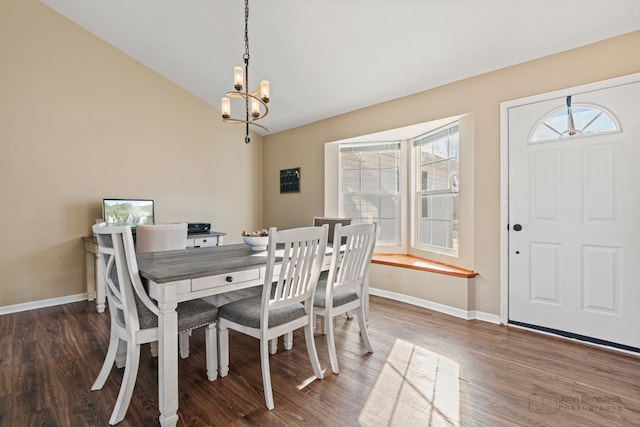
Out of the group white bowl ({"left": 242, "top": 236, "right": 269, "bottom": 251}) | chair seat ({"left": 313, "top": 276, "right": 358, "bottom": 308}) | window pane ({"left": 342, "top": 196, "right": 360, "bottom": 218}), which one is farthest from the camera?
window pane ({"left": 342, "top": 196, "right": 360, "bottom": 218})

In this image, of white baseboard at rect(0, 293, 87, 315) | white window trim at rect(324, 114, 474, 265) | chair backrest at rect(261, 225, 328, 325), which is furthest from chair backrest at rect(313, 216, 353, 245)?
white baseboard at rect(0, 293, 87, 315)

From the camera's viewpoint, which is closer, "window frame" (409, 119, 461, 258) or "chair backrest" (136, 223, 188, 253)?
"chair backrest" (136, 223, 188, 253)

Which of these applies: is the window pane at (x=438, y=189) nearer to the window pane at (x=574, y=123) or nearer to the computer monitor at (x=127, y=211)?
A: the window pane at (x=574, y=123)

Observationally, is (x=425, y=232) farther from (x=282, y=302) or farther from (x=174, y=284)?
(x=174, y=284)

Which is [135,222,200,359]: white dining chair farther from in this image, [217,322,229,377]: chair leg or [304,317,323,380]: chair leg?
[304,317,323,380]: chair leg

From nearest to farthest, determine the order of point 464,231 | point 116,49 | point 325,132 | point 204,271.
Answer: point 204,271, point 464,231, point 116,49, point 325,132

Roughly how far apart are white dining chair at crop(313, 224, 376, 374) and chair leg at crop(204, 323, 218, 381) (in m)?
0.69

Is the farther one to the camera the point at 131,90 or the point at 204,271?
the point at 131,90

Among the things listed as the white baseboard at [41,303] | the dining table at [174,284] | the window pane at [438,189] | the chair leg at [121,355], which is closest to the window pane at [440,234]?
the window pane at [438,189]

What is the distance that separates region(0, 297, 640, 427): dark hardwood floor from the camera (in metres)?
1.60

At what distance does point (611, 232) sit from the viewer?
234 cm

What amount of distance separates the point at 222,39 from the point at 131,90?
162cm

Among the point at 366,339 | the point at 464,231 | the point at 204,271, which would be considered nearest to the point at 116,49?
the point at 204,271

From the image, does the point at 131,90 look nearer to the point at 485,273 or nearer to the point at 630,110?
the point at 485,273
